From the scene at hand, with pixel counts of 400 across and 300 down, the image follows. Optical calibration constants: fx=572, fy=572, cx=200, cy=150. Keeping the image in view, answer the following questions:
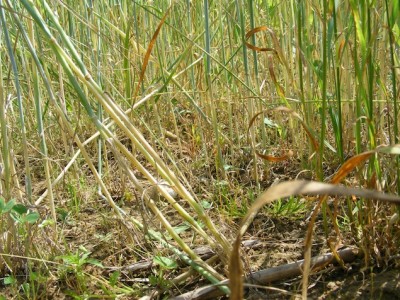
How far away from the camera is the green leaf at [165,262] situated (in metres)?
1.02

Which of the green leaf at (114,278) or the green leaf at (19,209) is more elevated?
the green leaf at (19,209)

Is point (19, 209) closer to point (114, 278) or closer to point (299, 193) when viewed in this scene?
point (114, 278)

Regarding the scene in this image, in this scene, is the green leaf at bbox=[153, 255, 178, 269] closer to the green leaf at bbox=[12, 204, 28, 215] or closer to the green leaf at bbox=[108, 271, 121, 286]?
the green leaf at bbox=[108, 271, 121, 286]

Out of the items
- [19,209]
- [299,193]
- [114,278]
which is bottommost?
[114,278]

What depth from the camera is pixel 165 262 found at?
1.03 meters

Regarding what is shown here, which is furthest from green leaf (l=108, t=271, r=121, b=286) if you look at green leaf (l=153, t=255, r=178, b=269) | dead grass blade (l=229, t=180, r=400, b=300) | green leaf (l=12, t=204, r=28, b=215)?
dead grass blade (l=229, t=180, r=400, b=300)

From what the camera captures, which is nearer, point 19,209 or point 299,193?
point 299,193

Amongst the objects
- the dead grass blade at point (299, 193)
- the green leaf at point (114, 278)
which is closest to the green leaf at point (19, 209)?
the green leaf at point (114, 278)

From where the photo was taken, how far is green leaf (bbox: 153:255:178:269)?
40.0 inches

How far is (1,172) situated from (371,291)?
737 mm

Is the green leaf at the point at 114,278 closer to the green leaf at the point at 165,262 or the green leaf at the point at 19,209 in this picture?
the green leaf at the point at 165,262

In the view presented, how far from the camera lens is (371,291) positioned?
3.07 feet

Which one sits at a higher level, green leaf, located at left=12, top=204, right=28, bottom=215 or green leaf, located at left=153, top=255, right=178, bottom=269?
green leaf, located at left=12, top=204, right=28, bottom=215

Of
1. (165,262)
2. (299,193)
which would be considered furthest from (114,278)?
(299,193)
